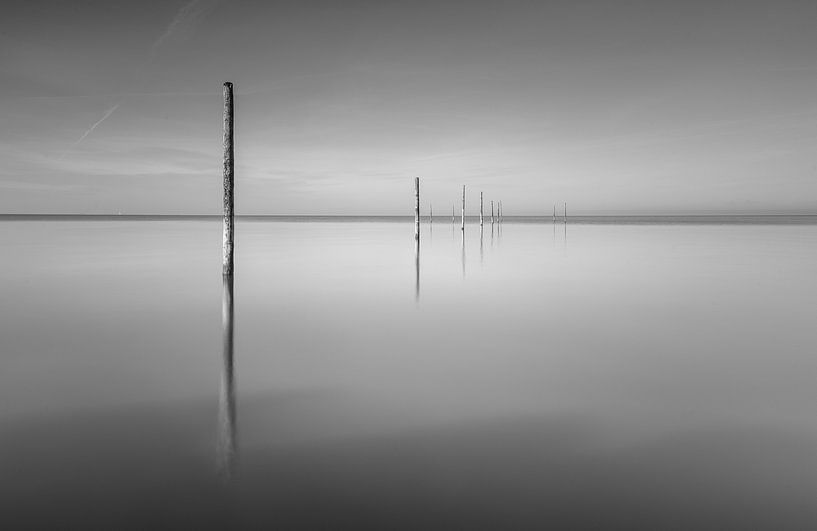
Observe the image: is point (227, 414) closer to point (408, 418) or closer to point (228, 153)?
point (408, 418)

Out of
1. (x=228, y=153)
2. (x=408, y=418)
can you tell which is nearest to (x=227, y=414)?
(x=408, y=418)

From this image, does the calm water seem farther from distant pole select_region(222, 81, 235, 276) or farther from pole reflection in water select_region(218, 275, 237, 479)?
distant pole select_region(222, 81, 235, 276)

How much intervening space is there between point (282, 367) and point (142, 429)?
74.7 inches

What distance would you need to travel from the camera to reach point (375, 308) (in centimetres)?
964

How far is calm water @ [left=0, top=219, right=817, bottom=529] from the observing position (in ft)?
8.81

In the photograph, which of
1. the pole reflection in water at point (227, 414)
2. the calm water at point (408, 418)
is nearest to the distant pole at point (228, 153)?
the calm water at point (408, 418)

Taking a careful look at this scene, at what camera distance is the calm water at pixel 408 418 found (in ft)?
8.81

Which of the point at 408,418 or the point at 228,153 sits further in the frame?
the point at 228,153

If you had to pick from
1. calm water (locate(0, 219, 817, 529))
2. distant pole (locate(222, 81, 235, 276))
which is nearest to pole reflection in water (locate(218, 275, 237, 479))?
calm water (locate(0, 219, 817, 529))

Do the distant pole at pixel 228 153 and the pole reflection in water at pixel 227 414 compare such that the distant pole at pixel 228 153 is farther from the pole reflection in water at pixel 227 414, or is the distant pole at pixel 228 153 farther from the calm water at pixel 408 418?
the pole reflection in water at pixel 227 414

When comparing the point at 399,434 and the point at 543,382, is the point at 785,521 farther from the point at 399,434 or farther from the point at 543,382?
the point at 543,382

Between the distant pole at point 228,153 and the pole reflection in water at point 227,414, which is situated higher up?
the distant pole at point 228,153

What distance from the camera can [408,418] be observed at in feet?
13.0

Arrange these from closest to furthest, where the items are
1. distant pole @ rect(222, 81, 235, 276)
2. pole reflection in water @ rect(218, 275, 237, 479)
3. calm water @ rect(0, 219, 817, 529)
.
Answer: calm water @ rect(0, 219, 817, 529)
pole reflection in water @ rect(218, 275, 237, 479)
distant pole @ rect(222, 81, 235, 276)
